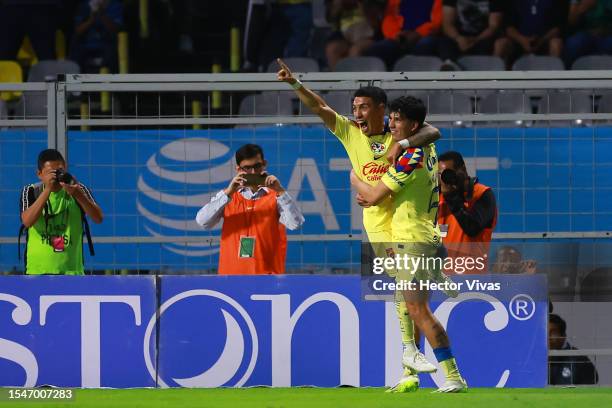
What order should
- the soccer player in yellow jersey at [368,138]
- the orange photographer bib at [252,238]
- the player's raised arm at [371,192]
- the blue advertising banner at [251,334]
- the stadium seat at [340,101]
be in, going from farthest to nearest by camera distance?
the stadium seat at [340,101], the orange photographer bib at [252,238], the blue advertising banner at [251,334], the soccer player in yellow jersey at [368,138], the player's raised arm at [371,192]

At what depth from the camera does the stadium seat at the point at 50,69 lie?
663 inches

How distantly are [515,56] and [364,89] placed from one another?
7269 mm

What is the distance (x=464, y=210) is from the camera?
10.8 metres

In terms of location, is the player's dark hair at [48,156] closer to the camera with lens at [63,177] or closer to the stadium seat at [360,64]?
the camera with lens at [63,177]

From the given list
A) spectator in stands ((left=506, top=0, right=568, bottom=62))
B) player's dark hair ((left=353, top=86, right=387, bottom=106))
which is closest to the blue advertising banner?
player's dark hair ((left=353, top=86, right=387, bottom=106))

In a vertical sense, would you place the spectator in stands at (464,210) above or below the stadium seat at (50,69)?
below

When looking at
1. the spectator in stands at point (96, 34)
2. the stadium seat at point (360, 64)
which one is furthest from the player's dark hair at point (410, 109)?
the spectator in stands at point (96, 34)

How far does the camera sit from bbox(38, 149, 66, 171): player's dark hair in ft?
36.0

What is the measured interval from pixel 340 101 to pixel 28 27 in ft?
22.7

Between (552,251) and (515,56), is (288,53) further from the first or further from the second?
(552,251)

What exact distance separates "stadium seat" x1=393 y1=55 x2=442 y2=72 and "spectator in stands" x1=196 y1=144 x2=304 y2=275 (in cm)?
544

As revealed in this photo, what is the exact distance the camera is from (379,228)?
9.87 metres

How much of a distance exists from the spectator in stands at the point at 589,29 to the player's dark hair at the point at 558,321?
6042 mm

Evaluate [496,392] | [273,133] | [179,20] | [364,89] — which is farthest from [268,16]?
[496,392]
